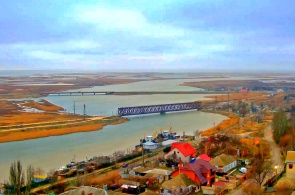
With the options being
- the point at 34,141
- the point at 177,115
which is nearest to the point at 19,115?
the point at 34,141

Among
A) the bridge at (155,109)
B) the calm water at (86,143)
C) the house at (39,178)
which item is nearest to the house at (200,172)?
the house at (39,178)

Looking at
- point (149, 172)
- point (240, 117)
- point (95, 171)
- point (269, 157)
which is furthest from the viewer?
point (240, 117)

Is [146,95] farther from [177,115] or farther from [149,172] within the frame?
[149,172]

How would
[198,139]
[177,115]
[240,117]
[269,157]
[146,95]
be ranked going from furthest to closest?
1. [146,95]
2. [177,115]
3. [240,117]
4. [198,139]
5. [269,157]

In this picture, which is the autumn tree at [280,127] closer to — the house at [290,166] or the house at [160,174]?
the house at [290,166]

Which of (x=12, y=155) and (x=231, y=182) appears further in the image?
(x=12, y=155)

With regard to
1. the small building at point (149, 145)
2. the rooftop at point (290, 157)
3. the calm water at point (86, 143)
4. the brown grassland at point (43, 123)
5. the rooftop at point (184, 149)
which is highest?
the rooftop at point (290, 157)
